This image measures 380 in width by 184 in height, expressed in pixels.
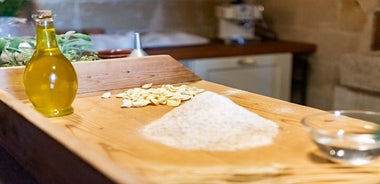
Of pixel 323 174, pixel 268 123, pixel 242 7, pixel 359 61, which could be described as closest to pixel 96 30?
pixel 242 7

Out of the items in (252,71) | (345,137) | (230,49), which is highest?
(345,137)

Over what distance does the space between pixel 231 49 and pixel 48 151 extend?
1.71 meters

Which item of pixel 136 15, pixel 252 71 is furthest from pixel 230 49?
pixel 136 15

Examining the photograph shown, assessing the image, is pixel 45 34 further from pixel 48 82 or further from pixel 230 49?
pixel 230 49

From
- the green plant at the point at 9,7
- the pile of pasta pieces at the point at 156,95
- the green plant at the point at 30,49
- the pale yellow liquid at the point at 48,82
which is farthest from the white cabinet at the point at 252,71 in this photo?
the pale yellow liquid at the point at 48,82

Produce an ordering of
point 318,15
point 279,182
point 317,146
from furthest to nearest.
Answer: point 318,15 < point 317,146 < point 279,182

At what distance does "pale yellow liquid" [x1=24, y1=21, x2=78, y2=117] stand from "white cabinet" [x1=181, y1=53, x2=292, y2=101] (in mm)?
1336

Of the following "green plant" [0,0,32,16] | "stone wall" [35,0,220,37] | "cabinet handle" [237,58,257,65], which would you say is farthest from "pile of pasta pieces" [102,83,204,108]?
"stone wall" [35,0,220,37]

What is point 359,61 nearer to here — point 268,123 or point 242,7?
point 242,7

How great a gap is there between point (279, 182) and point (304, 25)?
6.97 ft

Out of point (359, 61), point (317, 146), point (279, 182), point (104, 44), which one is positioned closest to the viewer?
point (279, 182)

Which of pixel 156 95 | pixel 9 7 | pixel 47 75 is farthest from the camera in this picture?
pixel 9 7

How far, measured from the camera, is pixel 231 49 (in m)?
2.43

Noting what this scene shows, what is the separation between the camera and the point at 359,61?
7.16 ft
